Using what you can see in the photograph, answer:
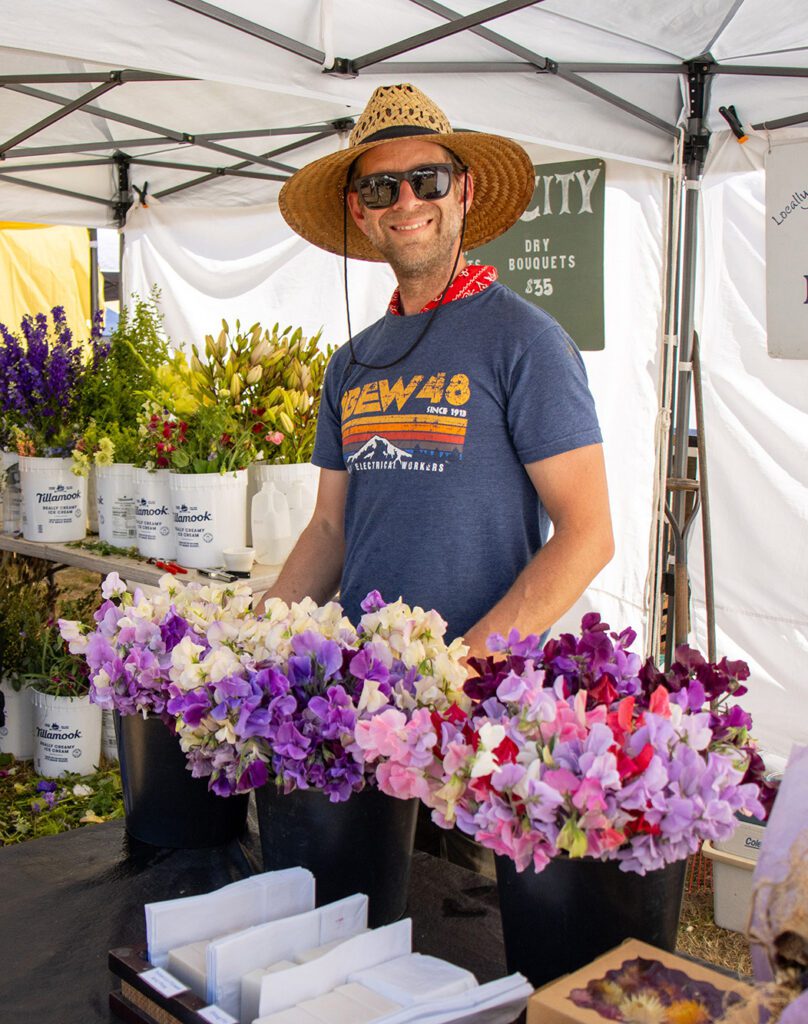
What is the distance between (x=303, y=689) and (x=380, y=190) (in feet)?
3.81

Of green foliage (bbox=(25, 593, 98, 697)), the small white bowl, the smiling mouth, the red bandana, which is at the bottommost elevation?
green foliage (bbox=(25, 593, 98, 697))

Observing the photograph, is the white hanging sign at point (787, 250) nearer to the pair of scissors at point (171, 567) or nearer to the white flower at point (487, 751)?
the pair of scissors at point (171, 567)

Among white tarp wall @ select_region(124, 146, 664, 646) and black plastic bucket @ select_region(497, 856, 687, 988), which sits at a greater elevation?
white tarp wall @ select_region(124, 146, 664, 646)

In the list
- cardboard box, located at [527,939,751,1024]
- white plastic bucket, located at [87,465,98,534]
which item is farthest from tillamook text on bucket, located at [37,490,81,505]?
cardboard box, located at [527,939,751,1024]

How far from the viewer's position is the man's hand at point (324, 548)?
83.4 inches

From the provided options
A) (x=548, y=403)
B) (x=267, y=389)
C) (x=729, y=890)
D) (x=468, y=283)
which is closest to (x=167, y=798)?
(x=548, y=403)

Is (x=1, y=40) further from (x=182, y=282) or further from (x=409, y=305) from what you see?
(x=182, y=282)

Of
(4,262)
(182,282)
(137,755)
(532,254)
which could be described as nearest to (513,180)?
(137,755)

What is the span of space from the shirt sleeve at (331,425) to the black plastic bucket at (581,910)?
126 cm

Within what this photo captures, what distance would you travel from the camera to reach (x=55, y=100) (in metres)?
4.58

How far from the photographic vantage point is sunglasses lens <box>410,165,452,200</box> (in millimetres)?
1937

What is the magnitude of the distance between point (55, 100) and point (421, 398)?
3566mm

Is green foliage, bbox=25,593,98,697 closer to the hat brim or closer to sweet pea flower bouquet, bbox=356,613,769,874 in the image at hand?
the hat brim

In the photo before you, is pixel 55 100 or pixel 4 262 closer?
pixel 55 100
